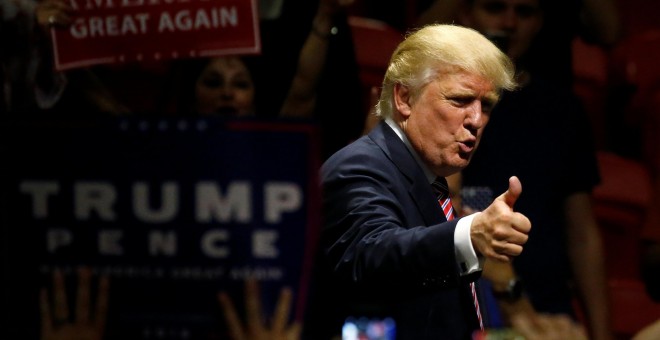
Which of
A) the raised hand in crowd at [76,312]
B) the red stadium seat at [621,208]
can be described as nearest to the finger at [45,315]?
the raised hand in crowd at [76,312]

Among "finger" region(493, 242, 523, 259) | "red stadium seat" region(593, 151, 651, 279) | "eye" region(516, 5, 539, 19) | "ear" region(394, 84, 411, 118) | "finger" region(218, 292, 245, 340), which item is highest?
"eye" region(516, 5, 539, 19)

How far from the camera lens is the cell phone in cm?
234

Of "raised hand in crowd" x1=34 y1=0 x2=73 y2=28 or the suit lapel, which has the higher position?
"raised hand in crowd" x1=34 y1=0 x2=73 y2=28

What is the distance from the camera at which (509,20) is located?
3.10 metres

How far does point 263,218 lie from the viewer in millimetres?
2076

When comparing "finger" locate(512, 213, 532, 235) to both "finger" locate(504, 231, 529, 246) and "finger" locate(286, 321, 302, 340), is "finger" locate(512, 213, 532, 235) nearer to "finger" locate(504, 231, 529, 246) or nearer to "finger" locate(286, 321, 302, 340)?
"finger" locate(504, 231, 529, 246)

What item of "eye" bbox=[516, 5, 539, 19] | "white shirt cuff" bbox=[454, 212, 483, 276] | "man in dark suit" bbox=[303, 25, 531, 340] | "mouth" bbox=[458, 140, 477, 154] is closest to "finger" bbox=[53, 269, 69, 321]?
"man in dark suit" bbox=[303, 25, 531, 340]

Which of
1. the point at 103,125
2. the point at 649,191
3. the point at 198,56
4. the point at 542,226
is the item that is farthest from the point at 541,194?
the point at 103,125

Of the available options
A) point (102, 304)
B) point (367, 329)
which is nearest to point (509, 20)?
point (367, 329)

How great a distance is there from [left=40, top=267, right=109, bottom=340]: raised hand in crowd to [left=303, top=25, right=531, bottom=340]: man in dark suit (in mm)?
312

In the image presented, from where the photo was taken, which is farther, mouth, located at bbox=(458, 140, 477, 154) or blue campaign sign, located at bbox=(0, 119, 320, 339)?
mouth, located at bbox=(458, 140, 477, 154)

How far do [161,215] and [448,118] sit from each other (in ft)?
1.79

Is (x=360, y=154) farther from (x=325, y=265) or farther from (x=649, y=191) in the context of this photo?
(x=649, y=191)

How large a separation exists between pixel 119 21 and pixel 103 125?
23 centimetres
